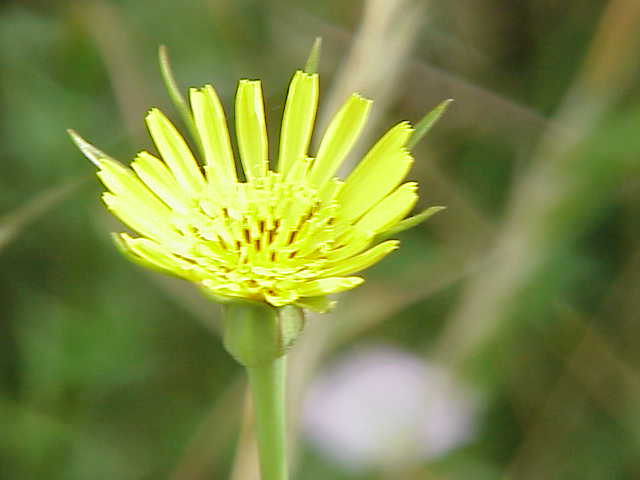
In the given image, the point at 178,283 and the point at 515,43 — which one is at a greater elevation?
the point at 515,43

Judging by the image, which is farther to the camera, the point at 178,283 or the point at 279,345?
the point at 178,283

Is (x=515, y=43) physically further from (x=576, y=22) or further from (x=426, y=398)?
(x=426, y=398)

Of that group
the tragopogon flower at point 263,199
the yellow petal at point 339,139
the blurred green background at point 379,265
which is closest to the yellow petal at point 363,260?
the tragopogon flower at point 263,199

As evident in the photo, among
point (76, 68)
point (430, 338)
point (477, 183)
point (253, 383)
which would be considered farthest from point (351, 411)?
point (253, 383)

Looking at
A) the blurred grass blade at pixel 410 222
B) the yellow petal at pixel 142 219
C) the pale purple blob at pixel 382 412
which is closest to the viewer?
the blurred grass blade at pixel 410 222

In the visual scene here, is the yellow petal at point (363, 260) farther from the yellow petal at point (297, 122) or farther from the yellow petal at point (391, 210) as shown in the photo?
the yellow petal at point (297, 122)

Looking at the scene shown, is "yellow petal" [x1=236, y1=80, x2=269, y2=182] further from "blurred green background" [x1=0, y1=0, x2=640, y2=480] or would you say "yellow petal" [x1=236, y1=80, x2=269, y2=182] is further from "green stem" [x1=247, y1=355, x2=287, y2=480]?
"blurred green background" [x1=0, y1=0, x2=640, y2=480]

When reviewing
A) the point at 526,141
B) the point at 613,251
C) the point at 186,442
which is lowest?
the point at 186,442
